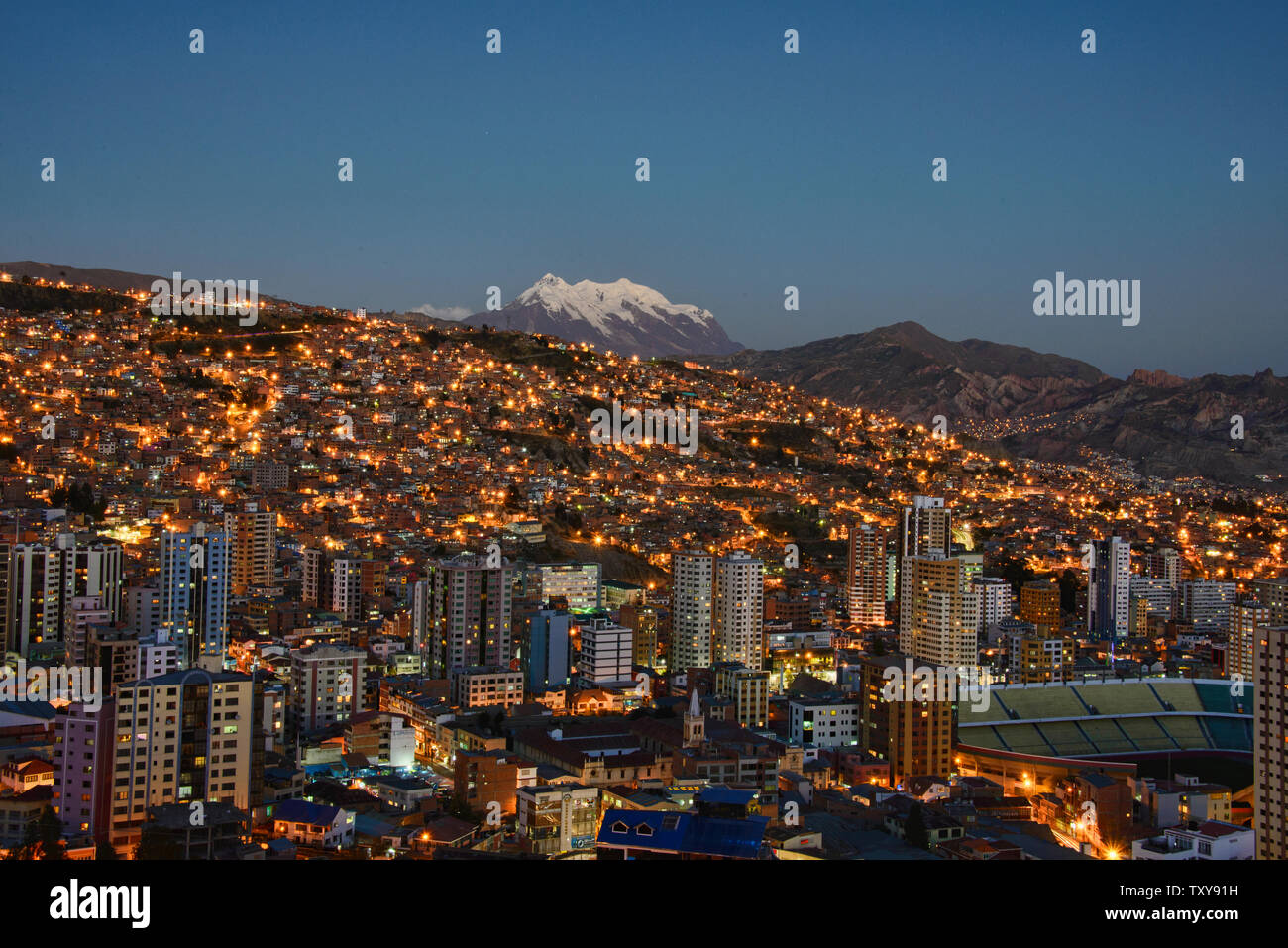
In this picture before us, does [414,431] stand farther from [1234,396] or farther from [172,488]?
[1234,396]

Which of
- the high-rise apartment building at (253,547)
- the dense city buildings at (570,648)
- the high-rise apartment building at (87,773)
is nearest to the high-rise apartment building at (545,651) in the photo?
the dense city buildings at (570,648)

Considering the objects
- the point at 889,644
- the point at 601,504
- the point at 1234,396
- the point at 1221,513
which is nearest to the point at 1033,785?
the point at 889,644

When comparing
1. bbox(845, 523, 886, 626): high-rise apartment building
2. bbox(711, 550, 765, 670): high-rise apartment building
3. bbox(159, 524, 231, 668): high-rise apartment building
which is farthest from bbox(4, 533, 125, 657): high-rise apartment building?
bbox(845, 523, 886, 626): high-rise apartment building

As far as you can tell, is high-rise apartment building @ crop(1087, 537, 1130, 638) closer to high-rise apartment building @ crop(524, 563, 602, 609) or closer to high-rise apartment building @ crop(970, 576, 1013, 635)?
high-rise apartment building @ crop(970, 576, 1013, 635)

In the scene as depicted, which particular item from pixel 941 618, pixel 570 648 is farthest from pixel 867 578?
pixel 570 648

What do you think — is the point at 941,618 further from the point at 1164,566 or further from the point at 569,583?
the point at 1164,566

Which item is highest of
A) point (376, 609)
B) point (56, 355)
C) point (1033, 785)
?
point (56, 355)
